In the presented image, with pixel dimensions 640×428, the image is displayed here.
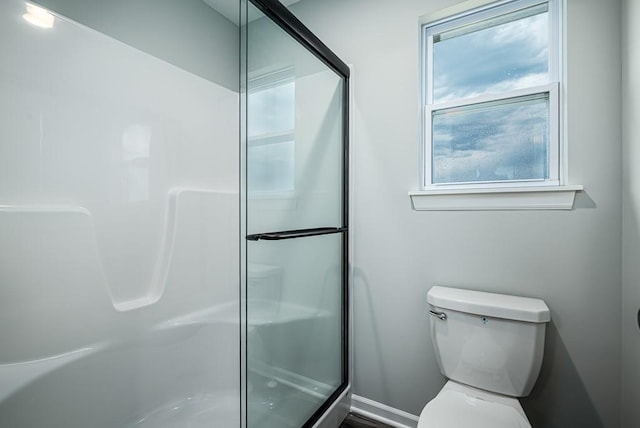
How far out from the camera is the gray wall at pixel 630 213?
1.03 metres

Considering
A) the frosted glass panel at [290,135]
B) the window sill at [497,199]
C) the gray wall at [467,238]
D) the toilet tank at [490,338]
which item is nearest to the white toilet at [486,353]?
the toilet tank at [490,338]

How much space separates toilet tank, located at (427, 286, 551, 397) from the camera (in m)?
1.15

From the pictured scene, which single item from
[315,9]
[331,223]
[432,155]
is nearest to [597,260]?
[432,155]

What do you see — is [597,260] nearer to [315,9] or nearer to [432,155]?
[432,155]

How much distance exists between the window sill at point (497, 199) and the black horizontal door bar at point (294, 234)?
438 millimetres

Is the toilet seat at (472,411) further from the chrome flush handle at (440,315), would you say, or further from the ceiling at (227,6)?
the ceiling at (227,6)

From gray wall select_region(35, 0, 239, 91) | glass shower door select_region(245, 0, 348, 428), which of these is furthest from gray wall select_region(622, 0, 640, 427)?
gray wall select_region(35, 0, 239, 91)

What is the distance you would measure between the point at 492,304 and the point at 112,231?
1.68m

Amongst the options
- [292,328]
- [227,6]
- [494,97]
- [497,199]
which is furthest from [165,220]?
[494,97]

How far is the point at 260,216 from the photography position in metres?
1.12

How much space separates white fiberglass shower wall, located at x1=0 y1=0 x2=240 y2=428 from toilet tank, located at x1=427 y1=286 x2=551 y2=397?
49.3 inches

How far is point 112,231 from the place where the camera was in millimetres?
1385

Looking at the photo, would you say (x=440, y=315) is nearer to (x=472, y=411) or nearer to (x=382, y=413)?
(x=472, y=411)

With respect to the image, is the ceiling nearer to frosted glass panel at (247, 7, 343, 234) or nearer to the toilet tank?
frosted glass panel at (247, 7, 343, 234)
